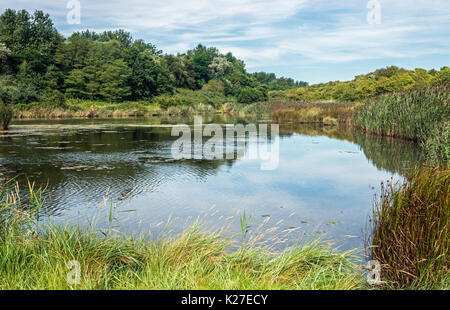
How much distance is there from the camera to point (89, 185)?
20.7 ft

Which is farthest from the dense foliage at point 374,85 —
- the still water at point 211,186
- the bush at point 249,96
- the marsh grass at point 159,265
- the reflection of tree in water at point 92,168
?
the marsh grass at point 159,265

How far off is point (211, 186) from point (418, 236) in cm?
389

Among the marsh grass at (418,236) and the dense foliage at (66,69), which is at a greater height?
the dense foliage at (66,69)

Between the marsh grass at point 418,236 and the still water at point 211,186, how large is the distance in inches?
28.2

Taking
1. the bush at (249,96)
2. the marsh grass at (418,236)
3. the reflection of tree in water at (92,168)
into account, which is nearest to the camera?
the marsh grass at (418,236)

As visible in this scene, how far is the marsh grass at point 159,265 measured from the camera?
257 cm

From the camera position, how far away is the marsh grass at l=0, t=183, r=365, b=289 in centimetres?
257

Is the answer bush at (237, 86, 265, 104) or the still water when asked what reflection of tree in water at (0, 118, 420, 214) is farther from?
bush at (237, 86, 265, 104)

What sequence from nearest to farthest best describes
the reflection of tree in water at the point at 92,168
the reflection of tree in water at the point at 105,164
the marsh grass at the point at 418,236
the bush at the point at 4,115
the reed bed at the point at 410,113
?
1. the marsh grass at the point at 418,236
2. the reflection of tree in water at the point at 92,168
3. the reflection of tree in water at the point at 105,164
4. the reed bed at the point at 410,113
5. the bush at the point at 4,115

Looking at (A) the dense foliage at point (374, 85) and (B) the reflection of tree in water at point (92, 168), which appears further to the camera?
(A) the dense foliage at point (374, 85)

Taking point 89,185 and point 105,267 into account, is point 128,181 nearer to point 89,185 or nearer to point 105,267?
point 89,185

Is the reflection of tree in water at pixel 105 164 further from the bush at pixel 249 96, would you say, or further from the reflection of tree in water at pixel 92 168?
the bush at pixel 249 96
